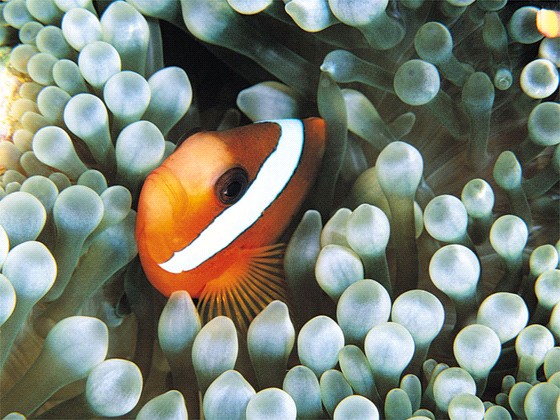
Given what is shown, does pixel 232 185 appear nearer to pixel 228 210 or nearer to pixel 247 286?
pixel 228 210

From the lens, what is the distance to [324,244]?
2.54 feet

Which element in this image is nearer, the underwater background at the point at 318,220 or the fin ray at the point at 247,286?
the underwater background at the point at 318,220

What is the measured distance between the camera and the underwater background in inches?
24.5

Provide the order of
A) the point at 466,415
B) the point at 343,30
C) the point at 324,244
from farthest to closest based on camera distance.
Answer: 1. the point at 343,30
2. the point at 324,244
3. the point at 466,415

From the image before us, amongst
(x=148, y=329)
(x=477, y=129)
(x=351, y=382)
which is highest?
(x=477, y=129)

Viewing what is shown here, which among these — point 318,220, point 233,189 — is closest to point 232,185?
point 233,189

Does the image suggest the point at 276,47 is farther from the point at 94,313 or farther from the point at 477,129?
the point at 94,313

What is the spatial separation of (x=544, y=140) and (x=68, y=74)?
638 millimetres

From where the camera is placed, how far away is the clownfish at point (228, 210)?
2.51 feet

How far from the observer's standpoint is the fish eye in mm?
804

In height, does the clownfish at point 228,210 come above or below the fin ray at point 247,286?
above

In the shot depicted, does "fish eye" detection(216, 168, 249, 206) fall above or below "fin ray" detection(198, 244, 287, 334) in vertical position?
above

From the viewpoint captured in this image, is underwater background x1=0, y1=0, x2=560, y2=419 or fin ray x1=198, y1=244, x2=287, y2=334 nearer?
underwater background x1=0, y1=0, x2=560, y2=419

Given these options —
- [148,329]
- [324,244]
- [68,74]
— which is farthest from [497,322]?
[68,74]
